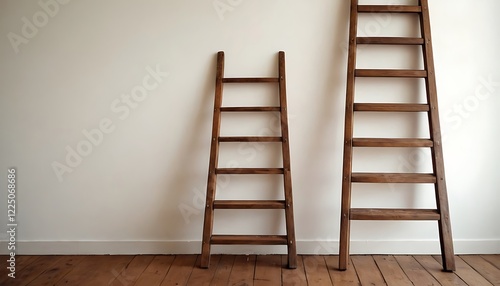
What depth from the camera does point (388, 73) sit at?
9.44 ft

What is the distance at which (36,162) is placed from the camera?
311cm

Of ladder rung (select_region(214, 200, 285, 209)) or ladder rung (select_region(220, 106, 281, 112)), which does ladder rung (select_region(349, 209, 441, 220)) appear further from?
ladder rung (select_region(220, 106, 281, 112))

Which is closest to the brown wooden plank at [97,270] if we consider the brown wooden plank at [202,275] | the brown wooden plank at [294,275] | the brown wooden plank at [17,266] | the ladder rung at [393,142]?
the brown wooden plank at [17,266]

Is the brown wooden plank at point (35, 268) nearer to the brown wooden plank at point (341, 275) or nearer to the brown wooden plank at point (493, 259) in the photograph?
the brown wooden plank at point (341, 275)

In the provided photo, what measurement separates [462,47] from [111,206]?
8.63 feet

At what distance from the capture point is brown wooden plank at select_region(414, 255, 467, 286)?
8.57 ft

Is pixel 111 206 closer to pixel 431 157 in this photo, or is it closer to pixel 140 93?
pixel 140 93

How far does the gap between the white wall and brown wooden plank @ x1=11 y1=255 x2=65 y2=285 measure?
11 centimetres

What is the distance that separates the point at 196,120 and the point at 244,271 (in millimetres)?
1053

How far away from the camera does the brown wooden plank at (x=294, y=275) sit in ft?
8.61

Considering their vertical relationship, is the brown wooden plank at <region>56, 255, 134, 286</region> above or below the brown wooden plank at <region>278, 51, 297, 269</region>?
below

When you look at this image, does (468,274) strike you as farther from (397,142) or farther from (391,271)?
(397,142)

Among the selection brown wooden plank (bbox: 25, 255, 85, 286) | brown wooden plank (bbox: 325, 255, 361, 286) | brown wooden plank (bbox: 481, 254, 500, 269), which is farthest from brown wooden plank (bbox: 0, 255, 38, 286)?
brown wooden plank (bbox: 481, 254, 500, 269)

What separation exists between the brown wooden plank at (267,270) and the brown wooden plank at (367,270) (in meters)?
0.50
